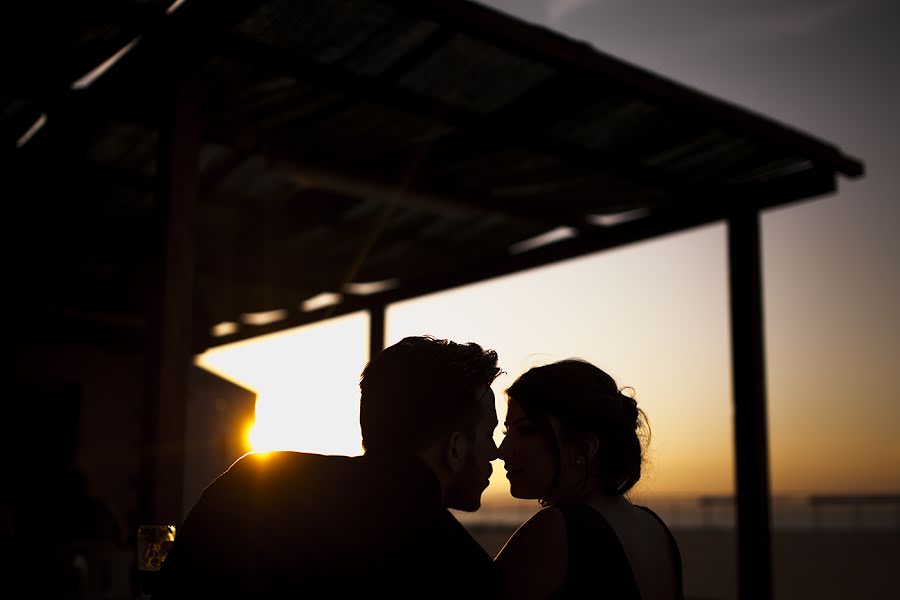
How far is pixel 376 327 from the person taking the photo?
10289 millimetres

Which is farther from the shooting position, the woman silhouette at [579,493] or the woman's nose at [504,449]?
the woman's nose at [504,449]

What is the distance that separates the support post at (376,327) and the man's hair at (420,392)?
327 inches

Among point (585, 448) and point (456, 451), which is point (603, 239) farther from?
point (456, 451)

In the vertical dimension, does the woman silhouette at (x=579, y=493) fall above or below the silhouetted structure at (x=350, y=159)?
below

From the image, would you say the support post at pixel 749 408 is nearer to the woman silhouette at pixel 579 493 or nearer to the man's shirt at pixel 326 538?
the woman silhouette at pixel 579 493

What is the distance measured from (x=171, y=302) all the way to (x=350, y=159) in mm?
2736

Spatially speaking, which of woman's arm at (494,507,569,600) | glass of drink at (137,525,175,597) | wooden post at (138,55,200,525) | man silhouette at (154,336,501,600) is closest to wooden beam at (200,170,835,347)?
wooden post at (138,55,200,525)

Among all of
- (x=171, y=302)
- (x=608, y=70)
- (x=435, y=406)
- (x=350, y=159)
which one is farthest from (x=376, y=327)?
(x=435, y=406)

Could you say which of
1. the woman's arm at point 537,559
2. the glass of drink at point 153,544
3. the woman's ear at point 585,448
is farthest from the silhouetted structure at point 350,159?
the woman's arm at point 537,559

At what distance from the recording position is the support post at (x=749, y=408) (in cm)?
636

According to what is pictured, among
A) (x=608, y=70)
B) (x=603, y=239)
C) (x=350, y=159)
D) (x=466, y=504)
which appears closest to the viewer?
(x=466, y=504)

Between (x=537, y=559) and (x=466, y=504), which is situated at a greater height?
(x=466, y=504)

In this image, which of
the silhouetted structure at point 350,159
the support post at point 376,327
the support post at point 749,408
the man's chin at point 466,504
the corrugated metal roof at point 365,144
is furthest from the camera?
the support post at point 376,327

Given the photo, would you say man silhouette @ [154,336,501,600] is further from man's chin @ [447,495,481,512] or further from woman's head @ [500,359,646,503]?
woman's head @ [500,359,646,503]
